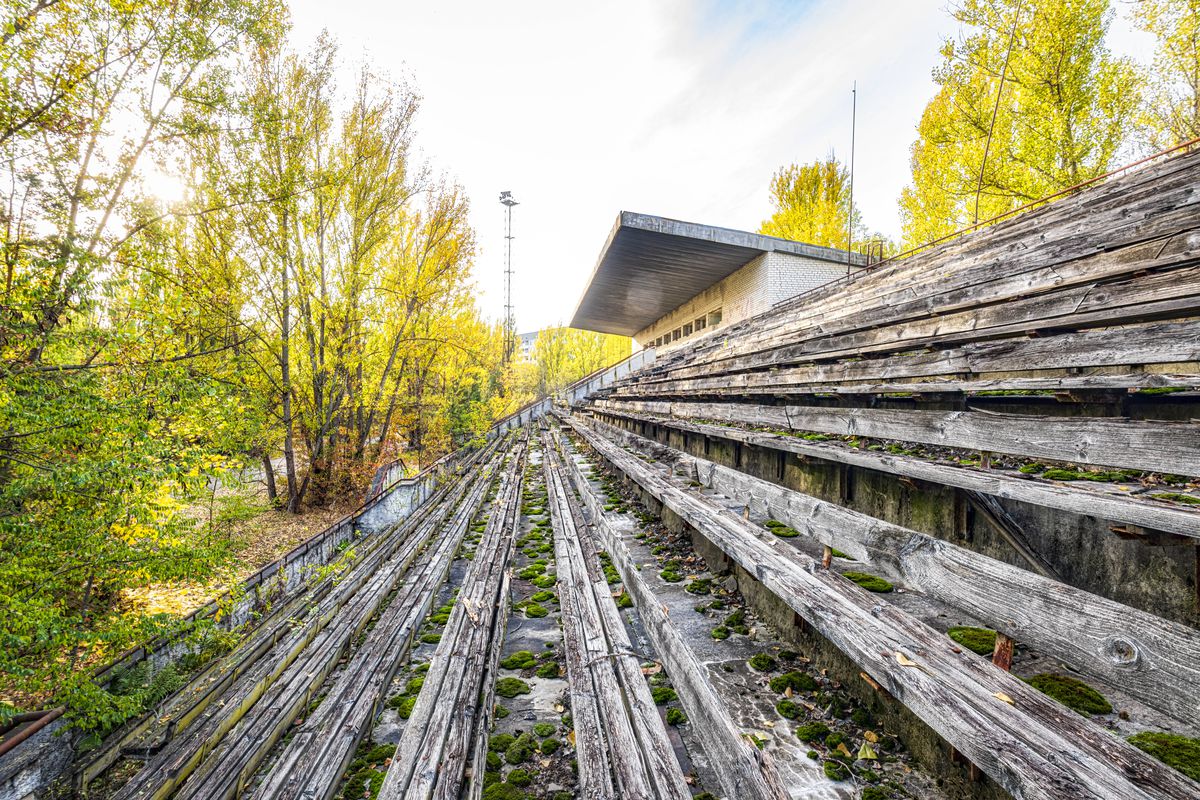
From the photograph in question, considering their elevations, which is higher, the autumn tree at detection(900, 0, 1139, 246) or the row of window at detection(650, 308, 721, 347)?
the autumn tree at detection(900, 0, 1139, 246)

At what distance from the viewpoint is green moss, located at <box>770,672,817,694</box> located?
211 centimetres

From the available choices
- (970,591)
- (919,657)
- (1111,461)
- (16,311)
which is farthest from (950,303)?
(16,311)

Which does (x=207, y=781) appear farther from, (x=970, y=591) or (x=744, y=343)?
(x=744, y=343)

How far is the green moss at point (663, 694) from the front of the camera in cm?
208


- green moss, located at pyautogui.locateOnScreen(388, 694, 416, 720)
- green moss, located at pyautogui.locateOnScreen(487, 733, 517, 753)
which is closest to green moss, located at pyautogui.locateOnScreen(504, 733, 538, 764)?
green moss, located at pyautogui.locateOnScreen(487, 733, 517, 753)

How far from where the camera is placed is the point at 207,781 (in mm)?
1784

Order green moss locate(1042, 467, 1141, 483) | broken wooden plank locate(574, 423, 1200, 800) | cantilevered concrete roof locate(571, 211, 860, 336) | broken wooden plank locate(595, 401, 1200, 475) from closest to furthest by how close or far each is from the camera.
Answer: broken wooden plank locate(574, 423, 1200, 800), broken wooden plank locate(595, 401, 1200, 475), green moss locate(1042, 467, 1141, 483), cantilevered concrete roof locate(571, 211, 860, 336)

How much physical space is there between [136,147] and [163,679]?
5.94 metres

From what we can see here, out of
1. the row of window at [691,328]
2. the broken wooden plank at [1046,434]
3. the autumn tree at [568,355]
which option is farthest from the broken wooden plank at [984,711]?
the autumn tree at [568,355]

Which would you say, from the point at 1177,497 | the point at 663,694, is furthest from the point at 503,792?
the point at 1177,497

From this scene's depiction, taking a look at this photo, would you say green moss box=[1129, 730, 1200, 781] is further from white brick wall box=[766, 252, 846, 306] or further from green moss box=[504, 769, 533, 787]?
white brick wall box=[766, 252, 846, 306]

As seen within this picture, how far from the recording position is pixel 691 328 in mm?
16516

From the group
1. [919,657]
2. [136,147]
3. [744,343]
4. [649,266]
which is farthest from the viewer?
[649,266]

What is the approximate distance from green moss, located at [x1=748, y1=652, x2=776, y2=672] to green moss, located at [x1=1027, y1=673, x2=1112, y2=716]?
1.00 metres
